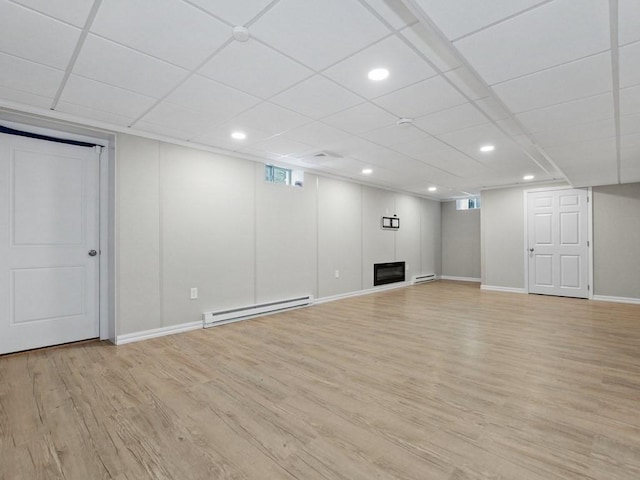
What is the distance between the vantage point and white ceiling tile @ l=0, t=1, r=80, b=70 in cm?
180

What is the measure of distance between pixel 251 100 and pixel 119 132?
5.98ft

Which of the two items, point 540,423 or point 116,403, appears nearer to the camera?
point 540,423

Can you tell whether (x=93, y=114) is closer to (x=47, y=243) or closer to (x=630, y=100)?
(x=47, y=243)

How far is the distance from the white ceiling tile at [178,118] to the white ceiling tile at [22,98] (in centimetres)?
78

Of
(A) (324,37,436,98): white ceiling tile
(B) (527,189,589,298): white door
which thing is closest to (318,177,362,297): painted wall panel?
(A) (324,37,436,98): white ceiling tile

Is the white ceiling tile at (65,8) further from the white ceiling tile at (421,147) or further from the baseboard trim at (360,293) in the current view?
the baseboard trim at (360,293)

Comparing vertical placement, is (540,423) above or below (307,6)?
below

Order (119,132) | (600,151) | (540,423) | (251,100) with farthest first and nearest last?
1. (600,151)
2. (119,132)
3. (251,100)
4. (540,423)

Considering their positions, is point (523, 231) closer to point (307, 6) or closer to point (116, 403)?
point (307, 6)

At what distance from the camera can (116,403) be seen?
2.28 meters

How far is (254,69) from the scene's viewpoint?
2352 mm

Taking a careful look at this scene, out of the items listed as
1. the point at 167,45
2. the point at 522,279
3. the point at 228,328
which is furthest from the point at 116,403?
the point at 522,279

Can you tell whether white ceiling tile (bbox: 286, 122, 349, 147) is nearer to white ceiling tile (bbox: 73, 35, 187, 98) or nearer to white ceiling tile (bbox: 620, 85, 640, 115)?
white ceiling tile (bbox: 73, 35, 187, 98)

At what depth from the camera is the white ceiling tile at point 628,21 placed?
5.18ft
